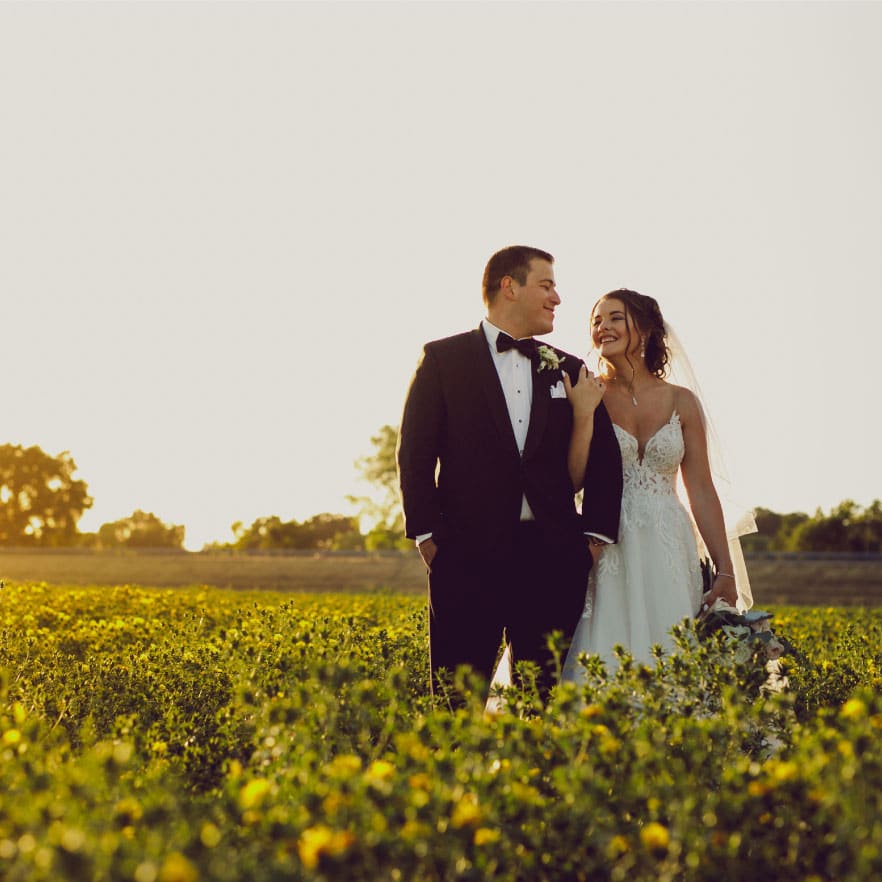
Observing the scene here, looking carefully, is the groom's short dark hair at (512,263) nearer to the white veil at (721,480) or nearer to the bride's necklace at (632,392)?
the bride's necklace at (632,392)

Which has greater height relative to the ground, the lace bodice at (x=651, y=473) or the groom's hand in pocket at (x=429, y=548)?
the lace bodice at (x=651, y=473)

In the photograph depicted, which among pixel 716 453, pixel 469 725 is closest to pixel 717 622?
pixel 716 453

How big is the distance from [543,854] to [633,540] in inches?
113

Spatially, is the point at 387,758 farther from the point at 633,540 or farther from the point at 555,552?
the point at 633,540

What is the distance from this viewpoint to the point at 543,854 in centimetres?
288

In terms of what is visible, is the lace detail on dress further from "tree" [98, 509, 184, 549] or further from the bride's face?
"tree" [98, 509, 184, 549]

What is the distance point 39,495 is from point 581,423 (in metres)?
63.9

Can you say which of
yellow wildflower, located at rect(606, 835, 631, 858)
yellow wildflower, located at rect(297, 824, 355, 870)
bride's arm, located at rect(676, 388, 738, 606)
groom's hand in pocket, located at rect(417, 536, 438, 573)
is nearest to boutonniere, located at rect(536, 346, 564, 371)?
bride's arm, located at rect(676, 388, 738, 606)

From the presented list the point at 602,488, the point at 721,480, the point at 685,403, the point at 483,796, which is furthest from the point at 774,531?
the point at 483,796

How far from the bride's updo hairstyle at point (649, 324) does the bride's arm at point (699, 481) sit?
0.90ft

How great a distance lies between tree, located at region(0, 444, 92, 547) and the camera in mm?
62906

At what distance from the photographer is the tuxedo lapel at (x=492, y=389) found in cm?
507

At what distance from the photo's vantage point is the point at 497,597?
495cm

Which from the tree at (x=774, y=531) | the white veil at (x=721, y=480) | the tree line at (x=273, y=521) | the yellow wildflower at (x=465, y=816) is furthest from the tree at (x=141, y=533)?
the yellow wildflower at (x=465, y=816)
